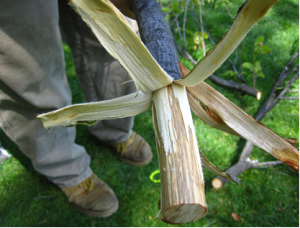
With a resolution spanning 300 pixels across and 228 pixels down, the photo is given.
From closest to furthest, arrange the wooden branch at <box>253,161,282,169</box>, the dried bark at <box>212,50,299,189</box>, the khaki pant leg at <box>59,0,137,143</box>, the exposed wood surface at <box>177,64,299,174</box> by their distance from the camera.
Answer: the exposed wood surface at <box>177,64,299,174</box> → the khaki pant leg at <box>59,0,137,143</box> → the dried bark at <box>212,50,299,189</box> → the wooden branch at <box>253,161,282,169</box>

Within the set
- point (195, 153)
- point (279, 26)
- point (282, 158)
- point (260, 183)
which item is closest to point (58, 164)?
point (195, 153)

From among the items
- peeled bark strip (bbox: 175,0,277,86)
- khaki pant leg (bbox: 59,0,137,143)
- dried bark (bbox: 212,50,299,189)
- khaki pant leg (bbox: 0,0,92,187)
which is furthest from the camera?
dried bark (bbox: 212,50,299,189)

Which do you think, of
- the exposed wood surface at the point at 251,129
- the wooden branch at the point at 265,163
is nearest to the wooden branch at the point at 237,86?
the wooden branch at the point at 265,163

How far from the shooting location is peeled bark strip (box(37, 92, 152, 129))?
25.5 inches

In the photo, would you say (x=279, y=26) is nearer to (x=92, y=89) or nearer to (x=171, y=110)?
(x=92, y=89)

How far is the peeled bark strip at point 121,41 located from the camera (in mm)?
457

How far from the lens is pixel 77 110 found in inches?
26.2

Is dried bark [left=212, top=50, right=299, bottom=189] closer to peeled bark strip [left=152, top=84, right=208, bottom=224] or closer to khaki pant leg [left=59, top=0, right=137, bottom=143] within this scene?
khaki pant leg [left=59, top=0, right=137, bottom=143]

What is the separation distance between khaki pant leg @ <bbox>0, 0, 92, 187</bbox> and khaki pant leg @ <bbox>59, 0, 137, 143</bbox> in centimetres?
25

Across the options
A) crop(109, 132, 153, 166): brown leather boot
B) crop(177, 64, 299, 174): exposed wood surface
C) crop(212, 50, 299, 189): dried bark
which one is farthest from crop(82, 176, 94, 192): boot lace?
crop(177, 64, 299, 174): exposed wood surface

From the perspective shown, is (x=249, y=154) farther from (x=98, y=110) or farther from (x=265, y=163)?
(x=98, y=110)

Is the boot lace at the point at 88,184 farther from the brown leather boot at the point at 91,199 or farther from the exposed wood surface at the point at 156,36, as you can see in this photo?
the exposed wood surface at the point at 156,36

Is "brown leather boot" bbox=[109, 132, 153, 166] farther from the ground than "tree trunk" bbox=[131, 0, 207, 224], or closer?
closer

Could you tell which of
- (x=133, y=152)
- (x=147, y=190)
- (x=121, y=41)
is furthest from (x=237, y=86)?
(x=121, y=41)
